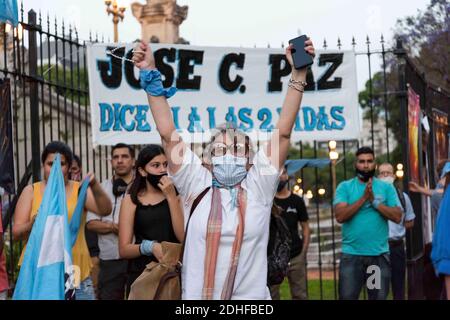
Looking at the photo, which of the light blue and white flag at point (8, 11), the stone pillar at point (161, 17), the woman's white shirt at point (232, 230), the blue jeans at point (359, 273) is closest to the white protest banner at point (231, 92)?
the blue jeans at point (359, 273)

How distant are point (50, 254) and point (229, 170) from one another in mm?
1847

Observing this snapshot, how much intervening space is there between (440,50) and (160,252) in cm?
1188

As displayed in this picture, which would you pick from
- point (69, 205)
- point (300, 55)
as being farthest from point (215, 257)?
point (69, 205)

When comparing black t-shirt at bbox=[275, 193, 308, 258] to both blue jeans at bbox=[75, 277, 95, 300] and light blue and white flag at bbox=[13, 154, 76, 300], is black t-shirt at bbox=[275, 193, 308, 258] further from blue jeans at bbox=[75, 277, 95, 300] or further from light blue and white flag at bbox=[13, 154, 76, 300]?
light blue and white flag at bbox=[13, 154, 76, 300]

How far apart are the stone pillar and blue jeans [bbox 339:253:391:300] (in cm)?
1303

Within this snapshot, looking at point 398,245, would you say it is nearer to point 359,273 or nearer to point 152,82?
point 359,273

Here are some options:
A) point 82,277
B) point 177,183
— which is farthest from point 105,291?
point 177,183

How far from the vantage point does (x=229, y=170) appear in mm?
4535

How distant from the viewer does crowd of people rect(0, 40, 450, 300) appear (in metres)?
4.37

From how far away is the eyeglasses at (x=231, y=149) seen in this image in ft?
15.1

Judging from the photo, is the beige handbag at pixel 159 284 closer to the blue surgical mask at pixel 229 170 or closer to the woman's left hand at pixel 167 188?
the woman's left hand at pixel 167 188

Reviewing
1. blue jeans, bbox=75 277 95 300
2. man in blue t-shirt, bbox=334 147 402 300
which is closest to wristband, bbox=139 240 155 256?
blue jeans, bbox=75 277 95 300

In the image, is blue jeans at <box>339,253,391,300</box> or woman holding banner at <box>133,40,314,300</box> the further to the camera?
blue jeans at <box>339,253,391,300</box>
